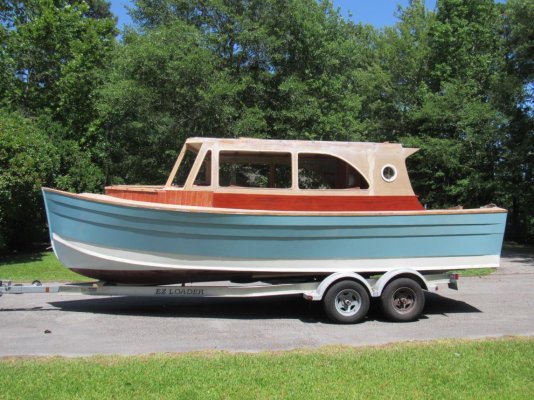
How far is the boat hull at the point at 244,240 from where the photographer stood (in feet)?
24.4

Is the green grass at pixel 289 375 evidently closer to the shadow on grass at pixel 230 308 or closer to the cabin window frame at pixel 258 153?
the shadow on grass at pixel 230 308

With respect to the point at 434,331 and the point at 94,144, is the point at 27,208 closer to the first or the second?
the point at 94,144

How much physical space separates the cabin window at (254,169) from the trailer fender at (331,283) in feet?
5.23

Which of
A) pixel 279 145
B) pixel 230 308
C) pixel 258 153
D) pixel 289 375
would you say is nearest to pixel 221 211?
pixel 258 153

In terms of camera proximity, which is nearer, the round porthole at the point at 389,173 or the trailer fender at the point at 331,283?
the trailer fender at the point at 331,283

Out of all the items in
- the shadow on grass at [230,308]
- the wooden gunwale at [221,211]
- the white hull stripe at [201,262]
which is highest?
the wooden gunwale at [221,211]

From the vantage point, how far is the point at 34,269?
13.5 m

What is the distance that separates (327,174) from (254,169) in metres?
1.19

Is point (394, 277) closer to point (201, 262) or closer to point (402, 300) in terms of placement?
point (402, 300)

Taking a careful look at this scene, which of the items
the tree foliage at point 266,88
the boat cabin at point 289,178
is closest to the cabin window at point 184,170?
the boat cabin at point 289,178

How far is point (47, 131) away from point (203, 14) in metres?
7.07

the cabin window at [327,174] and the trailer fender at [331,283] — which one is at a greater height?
the cabin window at [327,174]

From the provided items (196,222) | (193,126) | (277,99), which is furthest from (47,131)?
(196,222)

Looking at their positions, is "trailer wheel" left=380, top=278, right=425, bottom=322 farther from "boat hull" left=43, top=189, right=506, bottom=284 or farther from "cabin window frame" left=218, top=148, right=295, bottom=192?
"cabin window frame" left=218, top=148, right=295, bottom=192
